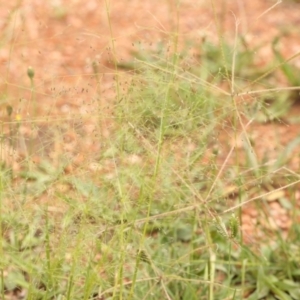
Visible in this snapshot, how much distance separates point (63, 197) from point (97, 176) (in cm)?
8

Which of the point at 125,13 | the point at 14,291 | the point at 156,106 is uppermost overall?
the point at 125,13

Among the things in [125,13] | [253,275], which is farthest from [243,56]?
[253,275]

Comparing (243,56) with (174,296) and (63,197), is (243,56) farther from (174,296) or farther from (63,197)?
(63,197)

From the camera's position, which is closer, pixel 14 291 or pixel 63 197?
pixel 63 197

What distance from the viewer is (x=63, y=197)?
1648 mm

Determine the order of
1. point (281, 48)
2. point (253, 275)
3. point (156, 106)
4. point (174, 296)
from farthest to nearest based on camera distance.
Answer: point (281, 48), point (253, 275), point (174, 296), point (156, 106)

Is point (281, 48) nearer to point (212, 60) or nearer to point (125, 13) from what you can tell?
point (212, 60)

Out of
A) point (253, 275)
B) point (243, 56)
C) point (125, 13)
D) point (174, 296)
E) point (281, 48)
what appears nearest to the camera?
point (174, 296)

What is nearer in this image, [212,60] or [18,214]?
[18,214]

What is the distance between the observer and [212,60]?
3.33 meters

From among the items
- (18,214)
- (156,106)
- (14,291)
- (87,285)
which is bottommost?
(14,291)

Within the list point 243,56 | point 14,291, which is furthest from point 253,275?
point 243,56

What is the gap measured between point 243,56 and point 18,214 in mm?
1779

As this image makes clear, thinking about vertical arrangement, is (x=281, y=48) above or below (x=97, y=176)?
above
